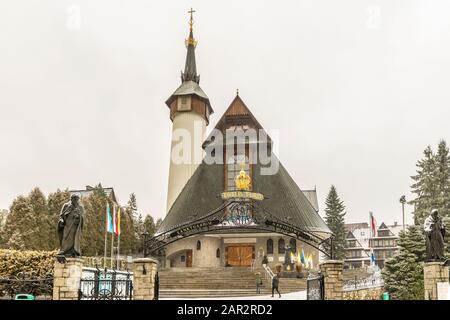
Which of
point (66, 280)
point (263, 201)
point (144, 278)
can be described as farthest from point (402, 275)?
point (66, 280)

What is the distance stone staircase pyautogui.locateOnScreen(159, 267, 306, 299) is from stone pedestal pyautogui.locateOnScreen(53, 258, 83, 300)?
992 centimetres

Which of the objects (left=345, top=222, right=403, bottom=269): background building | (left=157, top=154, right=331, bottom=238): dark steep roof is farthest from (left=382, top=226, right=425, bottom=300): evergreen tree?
(left=345, top=222, right=403, bottom=269): background building

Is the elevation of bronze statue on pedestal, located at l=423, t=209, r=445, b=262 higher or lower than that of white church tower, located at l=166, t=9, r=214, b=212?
lower

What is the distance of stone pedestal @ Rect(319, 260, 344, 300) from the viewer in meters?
14.4

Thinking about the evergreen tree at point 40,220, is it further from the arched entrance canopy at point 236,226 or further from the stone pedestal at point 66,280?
the stone pedestal at point 66,280

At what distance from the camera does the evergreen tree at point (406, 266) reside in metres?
24.4

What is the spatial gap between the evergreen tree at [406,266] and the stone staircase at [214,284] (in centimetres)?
458

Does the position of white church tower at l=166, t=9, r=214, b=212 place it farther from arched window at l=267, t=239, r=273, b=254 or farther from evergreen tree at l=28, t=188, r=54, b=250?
evergreen tree at l=28, t=188, r=54, b=250

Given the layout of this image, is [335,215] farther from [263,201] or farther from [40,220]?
[40,220]

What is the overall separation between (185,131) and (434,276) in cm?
3494

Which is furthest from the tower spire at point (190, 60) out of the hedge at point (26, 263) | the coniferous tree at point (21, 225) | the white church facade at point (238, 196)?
the hedge at point (26, 263)
